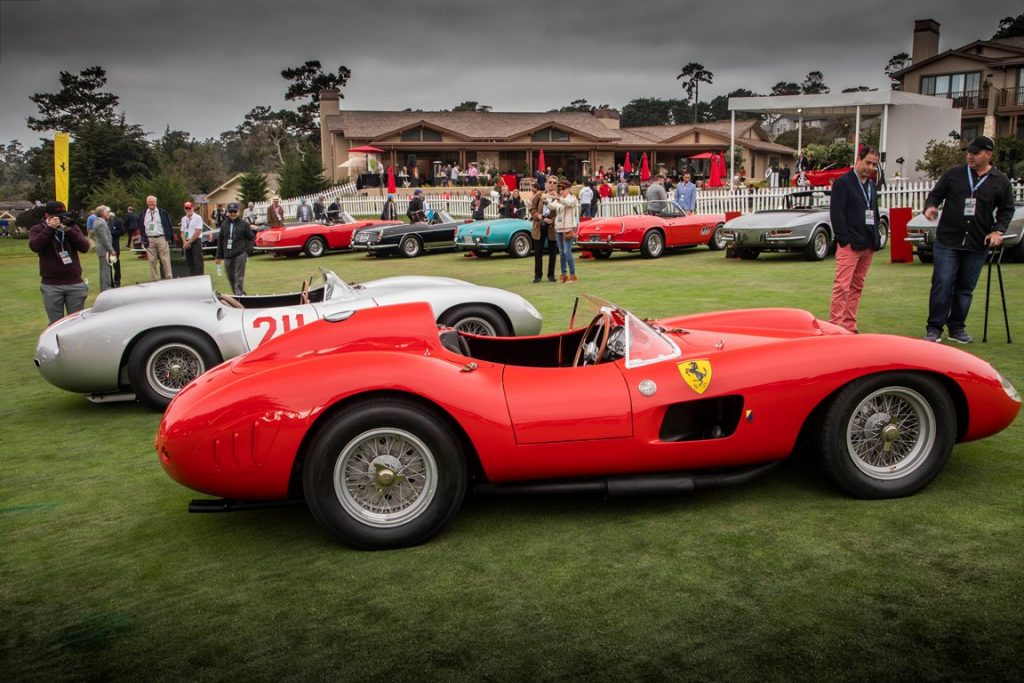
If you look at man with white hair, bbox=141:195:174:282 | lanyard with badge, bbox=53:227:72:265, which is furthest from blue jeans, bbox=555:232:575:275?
lanyard with badge, bbox=53:227:72:265

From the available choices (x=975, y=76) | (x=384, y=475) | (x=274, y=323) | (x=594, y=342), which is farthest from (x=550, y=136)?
(x=384, y=475)

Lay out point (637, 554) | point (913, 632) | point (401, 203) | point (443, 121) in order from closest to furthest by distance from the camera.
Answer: point (913, 632) < point (637, 554) < point (401, 203) < point (443, 121)

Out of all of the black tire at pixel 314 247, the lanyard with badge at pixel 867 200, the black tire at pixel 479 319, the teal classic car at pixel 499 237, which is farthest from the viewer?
the black tire at pixel 314 247

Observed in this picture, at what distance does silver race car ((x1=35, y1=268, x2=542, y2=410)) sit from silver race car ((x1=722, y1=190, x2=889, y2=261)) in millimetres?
10621

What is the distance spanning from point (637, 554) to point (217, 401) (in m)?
2.10

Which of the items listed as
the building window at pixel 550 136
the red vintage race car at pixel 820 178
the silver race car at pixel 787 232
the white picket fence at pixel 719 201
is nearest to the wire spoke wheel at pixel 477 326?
the silver race car at pixel 787 232

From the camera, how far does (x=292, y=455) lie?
3842mm

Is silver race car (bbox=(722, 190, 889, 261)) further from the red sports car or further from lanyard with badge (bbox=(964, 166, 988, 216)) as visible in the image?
the red sports car

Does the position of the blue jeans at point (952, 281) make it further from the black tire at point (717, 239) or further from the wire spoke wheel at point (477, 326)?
the black tire at point (717, 239)

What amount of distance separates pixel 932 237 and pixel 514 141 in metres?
38.4

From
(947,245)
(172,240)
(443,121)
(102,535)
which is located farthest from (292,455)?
(443,121)

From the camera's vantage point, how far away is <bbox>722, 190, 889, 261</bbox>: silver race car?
52.7 feet

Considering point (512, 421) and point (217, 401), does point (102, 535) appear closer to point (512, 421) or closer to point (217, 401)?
point (217, 401)

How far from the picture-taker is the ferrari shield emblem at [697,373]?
407cm
